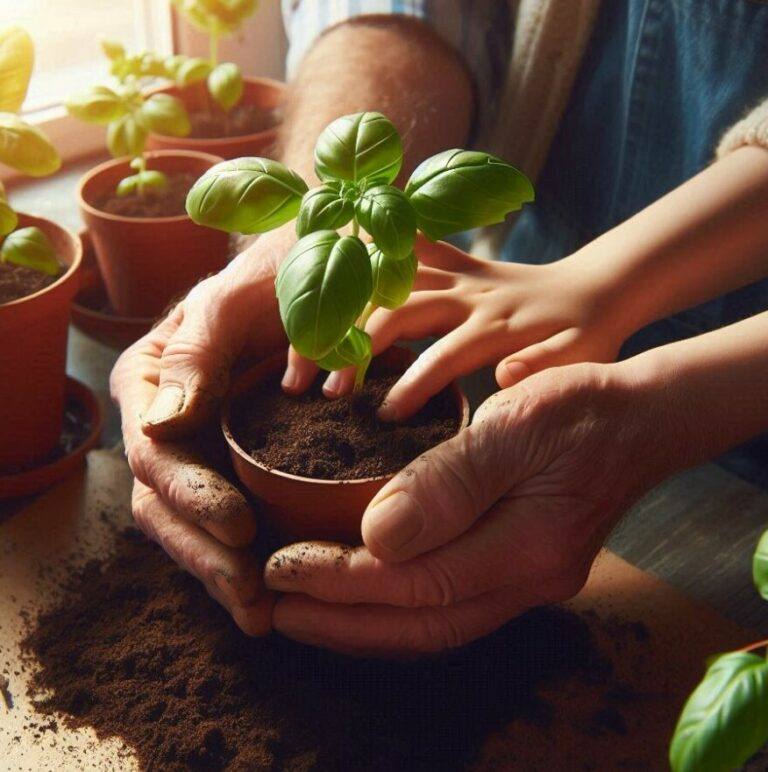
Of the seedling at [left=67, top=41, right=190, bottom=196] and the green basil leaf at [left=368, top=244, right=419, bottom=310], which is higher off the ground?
the green basil leaf at [left=368, top=244, right=419, bottom=310]

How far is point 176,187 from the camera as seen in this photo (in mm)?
1447

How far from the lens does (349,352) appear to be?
0.77 metres

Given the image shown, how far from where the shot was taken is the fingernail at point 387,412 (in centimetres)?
82

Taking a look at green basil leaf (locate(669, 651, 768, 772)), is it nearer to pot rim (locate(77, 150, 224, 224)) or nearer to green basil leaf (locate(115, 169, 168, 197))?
pot rim (locate(77, 150, 224, 224))

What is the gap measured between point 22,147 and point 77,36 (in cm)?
91

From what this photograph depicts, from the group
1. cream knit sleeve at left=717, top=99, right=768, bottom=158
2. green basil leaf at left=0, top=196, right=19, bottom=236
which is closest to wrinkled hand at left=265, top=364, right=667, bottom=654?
cream knit sleeve at left=717, top=99, right=768, bottom=158

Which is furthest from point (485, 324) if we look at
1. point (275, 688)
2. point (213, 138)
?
point (213, 138)

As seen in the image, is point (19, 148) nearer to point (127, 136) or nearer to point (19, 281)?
point (19, 281)

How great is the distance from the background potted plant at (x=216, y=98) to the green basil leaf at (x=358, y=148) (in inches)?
31.0

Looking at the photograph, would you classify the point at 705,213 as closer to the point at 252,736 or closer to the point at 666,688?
the point at 666,688

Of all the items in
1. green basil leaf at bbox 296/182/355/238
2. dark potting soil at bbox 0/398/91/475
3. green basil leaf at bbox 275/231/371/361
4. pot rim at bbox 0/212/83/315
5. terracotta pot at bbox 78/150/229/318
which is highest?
green basil leaf at bbox 296/182/355/238

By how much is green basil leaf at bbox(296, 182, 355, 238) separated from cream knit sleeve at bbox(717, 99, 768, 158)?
542mm

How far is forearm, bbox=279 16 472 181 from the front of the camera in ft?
4.15

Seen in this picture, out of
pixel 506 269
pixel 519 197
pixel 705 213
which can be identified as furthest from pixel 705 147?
pixel 519 197
